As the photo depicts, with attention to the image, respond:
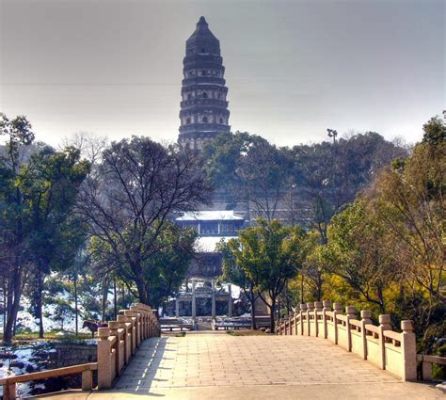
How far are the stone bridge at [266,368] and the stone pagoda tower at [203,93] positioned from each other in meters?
57.1

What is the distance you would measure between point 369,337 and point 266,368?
2258 mm

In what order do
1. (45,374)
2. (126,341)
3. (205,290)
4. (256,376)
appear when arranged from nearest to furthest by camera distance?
(45,374), (256,376), (126,341), (205,290)

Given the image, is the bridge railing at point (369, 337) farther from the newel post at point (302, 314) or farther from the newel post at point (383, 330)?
the newel post at point (302, 314)

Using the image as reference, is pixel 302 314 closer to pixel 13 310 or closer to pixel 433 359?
pixel 433 359

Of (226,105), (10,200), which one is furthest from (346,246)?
(226,105)

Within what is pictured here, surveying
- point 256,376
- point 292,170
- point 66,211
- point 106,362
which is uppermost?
point 292,170

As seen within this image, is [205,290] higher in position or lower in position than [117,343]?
higher

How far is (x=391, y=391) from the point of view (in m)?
9.87

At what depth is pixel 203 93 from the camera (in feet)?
237

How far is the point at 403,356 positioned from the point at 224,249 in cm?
2664

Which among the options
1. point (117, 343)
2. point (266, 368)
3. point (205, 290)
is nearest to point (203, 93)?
point (205, 290)

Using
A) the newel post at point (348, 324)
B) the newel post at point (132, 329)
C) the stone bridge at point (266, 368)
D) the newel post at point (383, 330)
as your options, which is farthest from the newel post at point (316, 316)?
the newel post at point (383, 330)

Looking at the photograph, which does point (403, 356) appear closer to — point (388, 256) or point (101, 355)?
point (101, 355)

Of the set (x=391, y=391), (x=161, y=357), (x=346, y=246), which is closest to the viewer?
(x=391, y=391)
